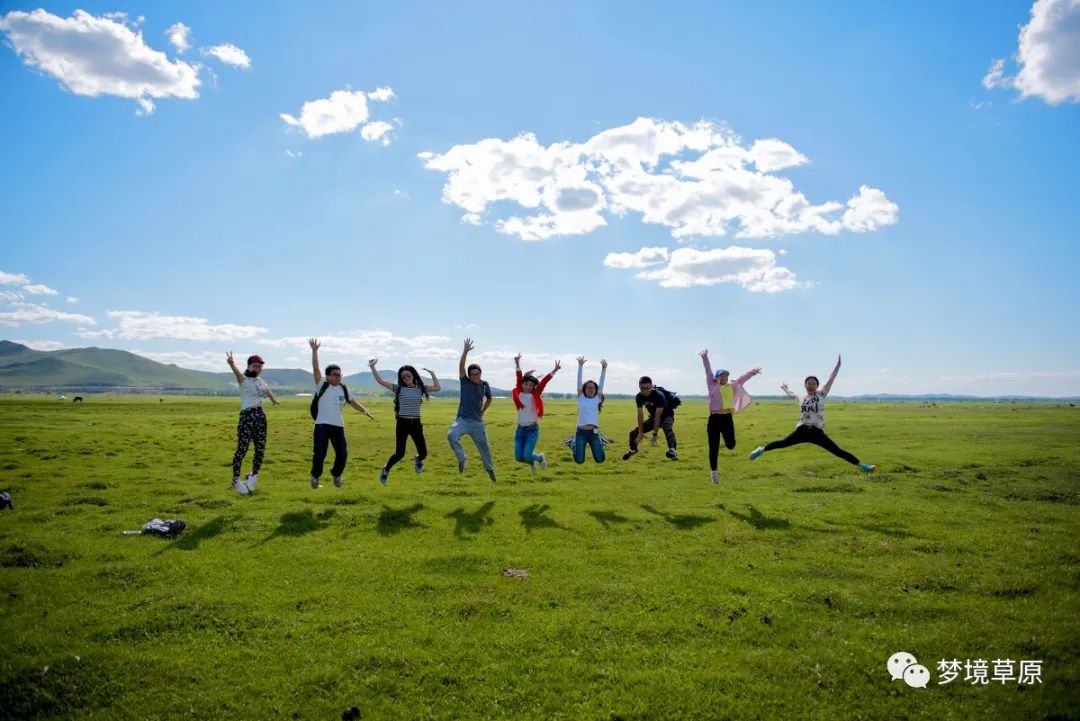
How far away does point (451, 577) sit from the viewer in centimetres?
1032

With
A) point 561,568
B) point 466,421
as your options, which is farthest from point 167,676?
point 466,421

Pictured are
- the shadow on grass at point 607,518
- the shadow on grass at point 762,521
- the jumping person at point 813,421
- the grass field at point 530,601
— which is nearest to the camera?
the grass field at point 530,601

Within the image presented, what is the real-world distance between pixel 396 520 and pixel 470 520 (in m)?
1.84

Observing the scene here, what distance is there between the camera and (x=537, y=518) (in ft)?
48.2

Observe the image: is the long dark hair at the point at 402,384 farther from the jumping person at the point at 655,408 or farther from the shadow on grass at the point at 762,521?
the shadow on grass at the point at 762,521

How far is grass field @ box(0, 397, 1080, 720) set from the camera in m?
6.87

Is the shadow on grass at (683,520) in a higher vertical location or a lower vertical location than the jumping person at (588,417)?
lower

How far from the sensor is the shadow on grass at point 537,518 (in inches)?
546

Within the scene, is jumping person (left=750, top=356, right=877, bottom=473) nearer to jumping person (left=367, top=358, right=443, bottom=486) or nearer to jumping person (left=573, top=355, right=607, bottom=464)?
jumping person (left=573, top=355, right=607, bottom=464)

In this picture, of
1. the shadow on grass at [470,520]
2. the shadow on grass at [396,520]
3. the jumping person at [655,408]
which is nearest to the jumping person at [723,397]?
the jumping person at [655,408]

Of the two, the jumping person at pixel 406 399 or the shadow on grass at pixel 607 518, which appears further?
the jumping person at pixel 406 399

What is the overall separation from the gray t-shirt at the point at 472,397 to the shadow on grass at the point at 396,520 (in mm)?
2915

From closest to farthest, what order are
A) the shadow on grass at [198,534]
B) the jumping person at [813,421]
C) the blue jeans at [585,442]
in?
the shadow on grass at [198,534], the jumping person at [813,421], the blue jeans at [585,442]

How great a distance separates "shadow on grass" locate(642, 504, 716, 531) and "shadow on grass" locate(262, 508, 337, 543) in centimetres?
841
